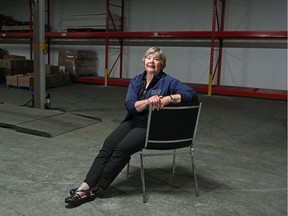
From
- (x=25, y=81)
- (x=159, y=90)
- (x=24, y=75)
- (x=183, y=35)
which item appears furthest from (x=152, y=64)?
(x=24, y=75)

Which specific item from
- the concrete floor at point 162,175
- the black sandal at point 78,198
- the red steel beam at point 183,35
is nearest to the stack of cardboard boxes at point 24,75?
the red steel beam at point 183,35

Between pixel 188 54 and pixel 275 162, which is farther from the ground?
pixel 188 54

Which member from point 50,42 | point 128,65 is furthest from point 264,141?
point 50,42

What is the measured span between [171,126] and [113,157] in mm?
494

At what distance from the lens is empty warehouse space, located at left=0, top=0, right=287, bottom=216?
104 inches

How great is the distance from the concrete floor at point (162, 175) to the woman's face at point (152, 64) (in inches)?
39.5

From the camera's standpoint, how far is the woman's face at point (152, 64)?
261cm

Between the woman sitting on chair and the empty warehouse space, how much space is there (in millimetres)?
111

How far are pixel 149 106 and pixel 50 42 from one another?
11.5 m

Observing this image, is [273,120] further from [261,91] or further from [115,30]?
[115,30]

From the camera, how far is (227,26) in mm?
9469

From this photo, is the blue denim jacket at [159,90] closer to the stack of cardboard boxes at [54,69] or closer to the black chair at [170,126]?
the black chair at [170,126]

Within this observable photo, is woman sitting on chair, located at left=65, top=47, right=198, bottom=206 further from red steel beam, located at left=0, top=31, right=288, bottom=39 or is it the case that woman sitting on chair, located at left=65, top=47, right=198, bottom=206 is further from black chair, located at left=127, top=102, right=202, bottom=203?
red steel beam, located at left=0, top=31, right=288, bottom=39

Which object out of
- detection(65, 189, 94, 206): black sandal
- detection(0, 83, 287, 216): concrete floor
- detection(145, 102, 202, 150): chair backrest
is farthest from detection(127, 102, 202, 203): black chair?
detection(65, 189, 94, 206): black sandal
